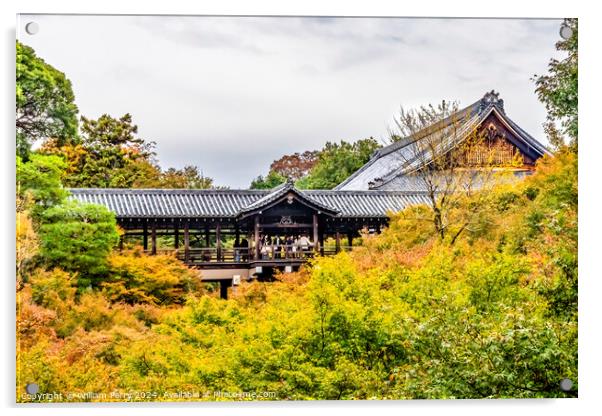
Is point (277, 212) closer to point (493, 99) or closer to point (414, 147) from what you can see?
point (414, 147)

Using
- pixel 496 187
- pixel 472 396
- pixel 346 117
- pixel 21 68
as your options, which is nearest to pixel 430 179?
pixel 496 187

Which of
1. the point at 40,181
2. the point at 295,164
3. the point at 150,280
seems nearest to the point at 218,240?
the point at 150,280

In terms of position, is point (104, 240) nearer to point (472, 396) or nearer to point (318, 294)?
point (318, 294)

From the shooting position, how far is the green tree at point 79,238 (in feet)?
27.3

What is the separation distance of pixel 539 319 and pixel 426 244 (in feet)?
Result: 8.56

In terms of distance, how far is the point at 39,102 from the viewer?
755cm

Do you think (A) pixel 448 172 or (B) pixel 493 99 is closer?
(B) pixel 493 99

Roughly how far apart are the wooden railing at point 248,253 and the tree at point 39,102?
213 cm

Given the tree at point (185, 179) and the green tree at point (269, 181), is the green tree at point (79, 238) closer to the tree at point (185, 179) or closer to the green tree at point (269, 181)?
the tree at point (185, 179)

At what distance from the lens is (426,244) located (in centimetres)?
923

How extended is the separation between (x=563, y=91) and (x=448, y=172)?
187cm

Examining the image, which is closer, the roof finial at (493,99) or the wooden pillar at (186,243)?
the roof finial at (493,99)

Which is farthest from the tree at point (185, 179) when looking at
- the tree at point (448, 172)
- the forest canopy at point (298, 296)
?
the tree at point (448, 172)

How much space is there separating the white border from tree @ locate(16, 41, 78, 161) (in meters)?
0.18
